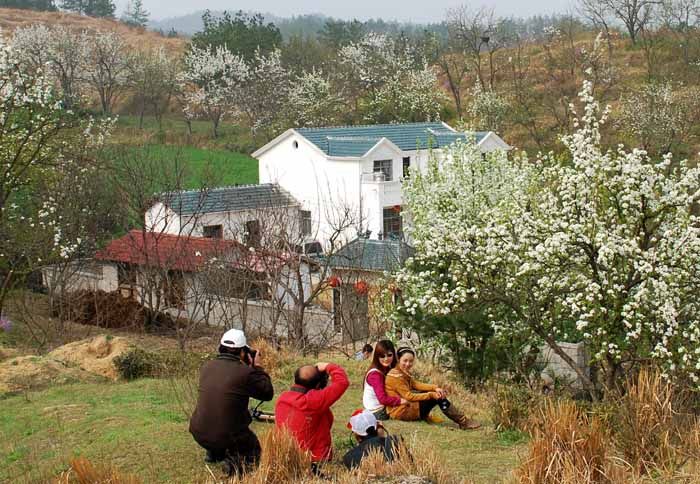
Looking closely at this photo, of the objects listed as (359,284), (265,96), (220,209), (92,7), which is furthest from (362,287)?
(92,7)

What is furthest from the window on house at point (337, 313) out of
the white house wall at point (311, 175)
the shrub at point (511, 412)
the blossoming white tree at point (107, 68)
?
the blossoming white tree at point (107, 68)

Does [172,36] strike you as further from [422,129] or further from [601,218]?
[601,218]

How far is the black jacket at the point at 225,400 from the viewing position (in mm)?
8453

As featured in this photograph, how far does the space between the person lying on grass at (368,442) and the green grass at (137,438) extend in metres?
0.34

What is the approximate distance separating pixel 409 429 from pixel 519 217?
18.0ft

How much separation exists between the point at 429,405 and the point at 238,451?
3.17 metres

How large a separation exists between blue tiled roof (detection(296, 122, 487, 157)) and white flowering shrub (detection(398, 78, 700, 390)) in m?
27.0

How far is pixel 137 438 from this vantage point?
382 inches

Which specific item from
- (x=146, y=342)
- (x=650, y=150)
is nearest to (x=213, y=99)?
(x=650, y=150)

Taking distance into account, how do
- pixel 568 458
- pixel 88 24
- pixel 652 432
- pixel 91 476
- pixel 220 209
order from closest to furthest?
1. pixel 568 458
2. pixel 91 476
3. pixel 652 432
4. pixel 220 209
5. pixel 88 24

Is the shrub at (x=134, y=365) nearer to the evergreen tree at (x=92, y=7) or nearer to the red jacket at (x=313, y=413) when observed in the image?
the red jacket at (x=313, y=413)

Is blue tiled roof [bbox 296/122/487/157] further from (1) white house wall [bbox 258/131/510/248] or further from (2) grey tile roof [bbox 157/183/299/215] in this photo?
(2) grey tile roof [bbox 157/183/299/215]

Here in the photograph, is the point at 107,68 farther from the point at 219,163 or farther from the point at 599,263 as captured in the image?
the point at 599,263

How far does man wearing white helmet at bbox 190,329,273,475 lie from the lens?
8.45 meters
